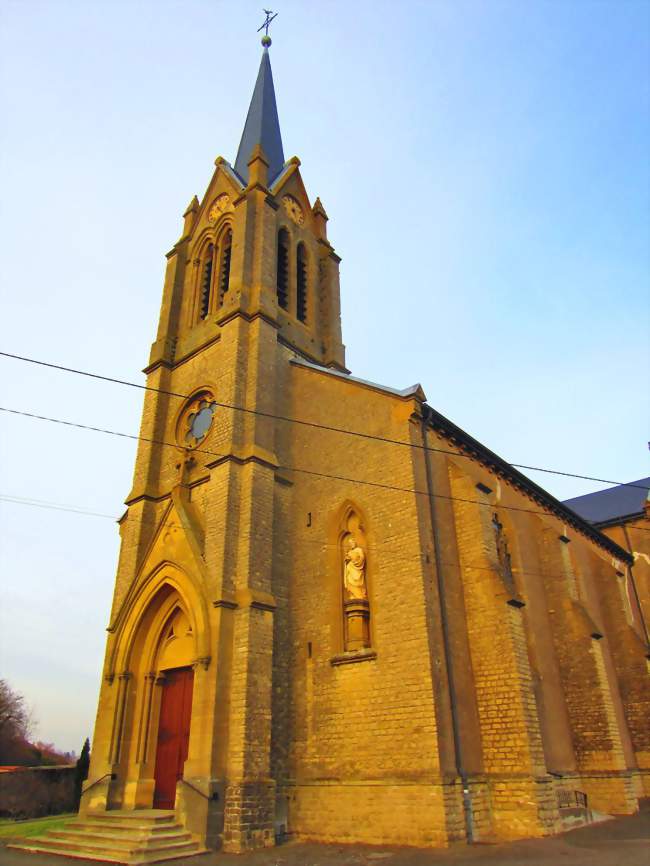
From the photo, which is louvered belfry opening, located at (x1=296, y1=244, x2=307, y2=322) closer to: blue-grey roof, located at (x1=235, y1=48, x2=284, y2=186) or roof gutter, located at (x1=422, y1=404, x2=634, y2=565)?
blue-grey roof, located at (x1=235, y1=48, x2=284, y2=186)

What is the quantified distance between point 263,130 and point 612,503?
2533cm

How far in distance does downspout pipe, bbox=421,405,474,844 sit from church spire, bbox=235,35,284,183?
50.6ft

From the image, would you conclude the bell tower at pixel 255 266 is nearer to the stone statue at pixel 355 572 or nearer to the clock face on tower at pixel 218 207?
the clock face on tower at pixel 218 207

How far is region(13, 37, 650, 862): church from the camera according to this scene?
38.6ft

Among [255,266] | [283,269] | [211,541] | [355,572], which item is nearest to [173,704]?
[211,541]

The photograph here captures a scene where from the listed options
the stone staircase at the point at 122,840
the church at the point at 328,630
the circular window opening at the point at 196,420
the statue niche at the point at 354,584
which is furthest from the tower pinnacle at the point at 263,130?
the stone staircase at the point at 122,840

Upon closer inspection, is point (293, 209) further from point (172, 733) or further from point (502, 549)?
point (172, 733)

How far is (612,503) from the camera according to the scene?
32125 mm

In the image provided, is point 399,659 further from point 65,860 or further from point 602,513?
point 602,513

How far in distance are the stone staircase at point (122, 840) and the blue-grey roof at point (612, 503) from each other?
81.0 feet

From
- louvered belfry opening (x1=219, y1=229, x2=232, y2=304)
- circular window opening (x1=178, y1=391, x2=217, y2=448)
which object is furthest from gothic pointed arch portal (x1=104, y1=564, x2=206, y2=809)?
louvered belfry opening (x1=219, y1=229, x2=232, y2=304)

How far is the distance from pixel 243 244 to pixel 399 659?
45.2 feet

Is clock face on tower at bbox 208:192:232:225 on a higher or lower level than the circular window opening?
higher

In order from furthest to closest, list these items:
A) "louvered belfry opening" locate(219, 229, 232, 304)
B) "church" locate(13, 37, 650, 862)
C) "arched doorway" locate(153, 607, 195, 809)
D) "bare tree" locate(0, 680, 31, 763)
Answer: "bare tree" locate(0, 680, 31, 763) < "louvered belfry opening" locate(219, 229, 232, 304) < "arched doorway" locate(153, 607, 195, 809) < "church" locate(13, 37, 650, 862)
